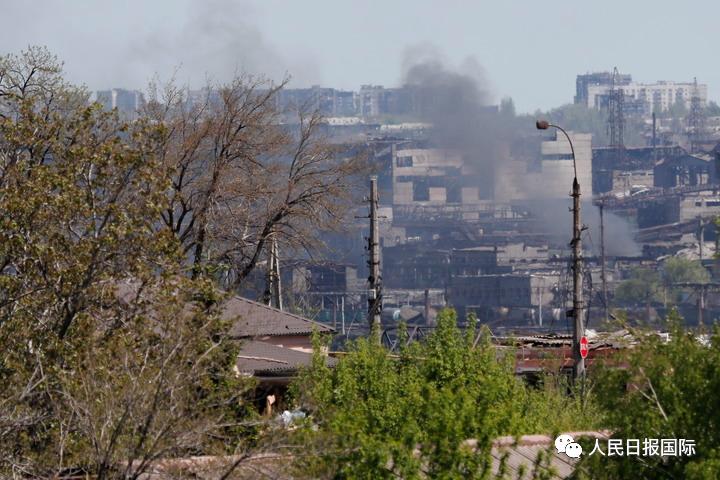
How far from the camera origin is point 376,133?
194m

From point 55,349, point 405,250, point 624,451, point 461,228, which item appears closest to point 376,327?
point 55,349

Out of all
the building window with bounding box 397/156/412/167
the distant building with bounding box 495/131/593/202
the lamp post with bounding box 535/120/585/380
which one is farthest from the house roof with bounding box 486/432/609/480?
the building window with bounding box 397/156/412/167

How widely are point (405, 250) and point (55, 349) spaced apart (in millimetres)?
121584

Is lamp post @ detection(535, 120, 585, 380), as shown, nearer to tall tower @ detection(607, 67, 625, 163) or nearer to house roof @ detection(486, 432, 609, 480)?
house roof @ detection(486, 432, 609, 480)

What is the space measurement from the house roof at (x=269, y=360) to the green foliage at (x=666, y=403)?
39.3 ft

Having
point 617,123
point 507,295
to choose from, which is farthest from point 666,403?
point 617,123

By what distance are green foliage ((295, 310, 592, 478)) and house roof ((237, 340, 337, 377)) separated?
6.25 m

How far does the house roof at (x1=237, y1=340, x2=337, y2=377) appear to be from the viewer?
2642 cm

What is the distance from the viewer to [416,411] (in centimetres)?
1466

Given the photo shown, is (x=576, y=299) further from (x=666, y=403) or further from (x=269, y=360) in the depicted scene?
(x=666, y=403)

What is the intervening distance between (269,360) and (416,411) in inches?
509

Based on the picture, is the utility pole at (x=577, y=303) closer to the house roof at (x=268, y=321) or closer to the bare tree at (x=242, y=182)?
the house roof at (x=268, y=321)

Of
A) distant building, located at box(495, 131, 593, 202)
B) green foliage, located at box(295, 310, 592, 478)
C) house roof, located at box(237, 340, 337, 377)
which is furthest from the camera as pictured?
distant building, located at box(495, 131, 593, 202)

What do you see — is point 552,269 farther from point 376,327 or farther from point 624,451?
point 624,451
